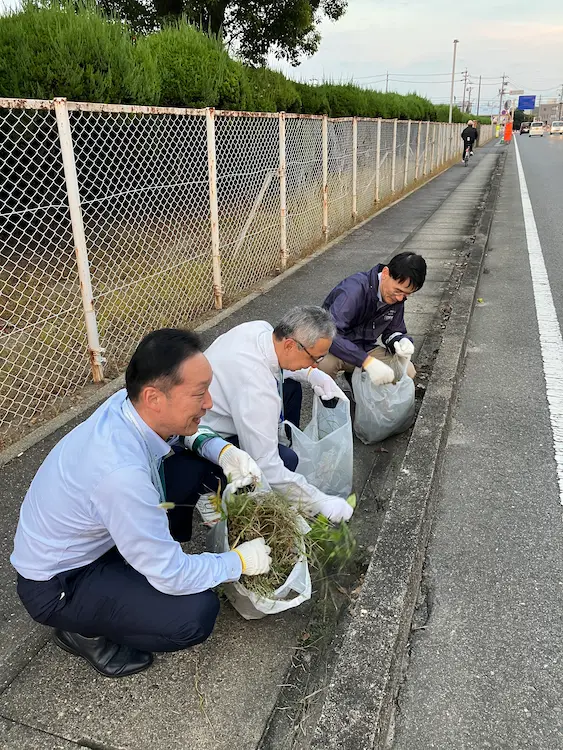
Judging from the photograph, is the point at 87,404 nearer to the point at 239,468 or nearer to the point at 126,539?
the point at 239,468

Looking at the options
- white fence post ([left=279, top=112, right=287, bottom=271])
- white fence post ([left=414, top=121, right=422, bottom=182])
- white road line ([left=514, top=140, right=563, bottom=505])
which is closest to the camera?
white road line ([left=514, top=140, right=563, bottom=505])

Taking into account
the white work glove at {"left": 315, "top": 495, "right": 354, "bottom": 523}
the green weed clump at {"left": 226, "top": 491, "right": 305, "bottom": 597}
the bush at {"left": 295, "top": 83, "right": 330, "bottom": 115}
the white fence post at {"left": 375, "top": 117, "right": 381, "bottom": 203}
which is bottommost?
the white work glove at {"left": 315, "top": 495, "right": 354, "bottom": 523}

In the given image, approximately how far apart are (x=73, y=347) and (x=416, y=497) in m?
2.88

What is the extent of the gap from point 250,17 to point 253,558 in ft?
52.6

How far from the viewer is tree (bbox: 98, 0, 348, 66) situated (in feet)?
44.6

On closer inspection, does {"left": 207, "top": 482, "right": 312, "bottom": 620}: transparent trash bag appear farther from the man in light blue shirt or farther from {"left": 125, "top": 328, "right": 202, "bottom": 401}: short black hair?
{"left": 125, "top": 328, "right": 202, "bottom": 401}: short black hair

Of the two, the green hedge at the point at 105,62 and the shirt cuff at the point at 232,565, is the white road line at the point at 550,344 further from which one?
the green hedge at the point at 105,62

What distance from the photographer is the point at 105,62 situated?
16.7 feet

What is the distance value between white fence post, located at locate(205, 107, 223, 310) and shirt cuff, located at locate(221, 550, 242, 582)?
13.7ft

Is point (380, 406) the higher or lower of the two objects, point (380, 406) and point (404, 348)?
the lower

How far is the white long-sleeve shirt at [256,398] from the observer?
2246 mm

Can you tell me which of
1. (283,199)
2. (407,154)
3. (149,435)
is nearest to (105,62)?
(283,199)

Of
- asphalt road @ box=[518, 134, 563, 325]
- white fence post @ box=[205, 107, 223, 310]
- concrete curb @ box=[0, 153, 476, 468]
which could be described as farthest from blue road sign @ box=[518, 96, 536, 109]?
white fence post @ box=[205, 107, 223, 310]

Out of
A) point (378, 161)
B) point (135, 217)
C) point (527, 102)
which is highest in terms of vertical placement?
point (527, 102)
